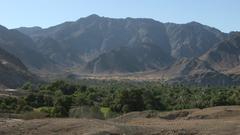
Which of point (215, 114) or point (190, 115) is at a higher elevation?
point (215, 114)

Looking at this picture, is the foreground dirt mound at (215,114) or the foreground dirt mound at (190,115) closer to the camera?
the foreground dirt mound at (215,114)

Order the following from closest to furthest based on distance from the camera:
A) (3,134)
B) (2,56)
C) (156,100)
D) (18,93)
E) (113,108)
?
(3,134) < (113,108) < (156,100) < (18,93) < (2,56)

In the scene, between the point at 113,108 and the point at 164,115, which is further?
the point at 113,108

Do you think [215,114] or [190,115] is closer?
[215,114]

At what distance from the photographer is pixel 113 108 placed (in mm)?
86500

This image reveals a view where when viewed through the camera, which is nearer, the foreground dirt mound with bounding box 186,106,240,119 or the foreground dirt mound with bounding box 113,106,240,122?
the foreground dirt mound with bounding box 186,106,240,119

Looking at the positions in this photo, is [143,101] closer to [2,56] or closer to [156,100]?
[156,100]

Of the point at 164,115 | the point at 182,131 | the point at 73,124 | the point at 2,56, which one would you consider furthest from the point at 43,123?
the point at 2,56

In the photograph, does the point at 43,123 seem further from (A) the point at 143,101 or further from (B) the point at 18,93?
(B) the point at 18,93

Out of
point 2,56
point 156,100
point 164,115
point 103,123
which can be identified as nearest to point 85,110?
point 164,115

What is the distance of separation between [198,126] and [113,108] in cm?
4584

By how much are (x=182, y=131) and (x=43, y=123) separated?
9991mm

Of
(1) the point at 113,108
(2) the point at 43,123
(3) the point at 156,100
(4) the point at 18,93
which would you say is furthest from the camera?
(4) the point at 18,93

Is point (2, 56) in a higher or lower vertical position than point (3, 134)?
higher
